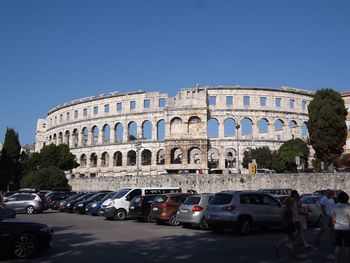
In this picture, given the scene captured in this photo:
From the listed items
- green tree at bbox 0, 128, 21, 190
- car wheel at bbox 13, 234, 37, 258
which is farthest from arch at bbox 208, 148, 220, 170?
car wheel at bbox 13, 234, 37, 258

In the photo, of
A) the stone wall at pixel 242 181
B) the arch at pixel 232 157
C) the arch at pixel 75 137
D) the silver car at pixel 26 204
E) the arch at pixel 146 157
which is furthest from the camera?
the arch at pixel 75 137

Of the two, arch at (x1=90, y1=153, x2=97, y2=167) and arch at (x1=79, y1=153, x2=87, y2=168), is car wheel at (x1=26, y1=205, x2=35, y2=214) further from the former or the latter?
arch at (x1=79, y1=153, x2=87, y2=168)

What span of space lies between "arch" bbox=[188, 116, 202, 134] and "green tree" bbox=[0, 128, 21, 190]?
27.1 m

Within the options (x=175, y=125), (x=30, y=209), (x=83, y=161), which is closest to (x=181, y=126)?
(x=175, y=125)

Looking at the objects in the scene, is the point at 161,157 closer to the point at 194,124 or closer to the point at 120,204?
the point at 194,124

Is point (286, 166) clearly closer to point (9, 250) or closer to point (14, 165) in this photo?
point (14, 165)

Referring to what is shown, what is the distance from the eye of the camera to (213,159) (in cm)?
8450

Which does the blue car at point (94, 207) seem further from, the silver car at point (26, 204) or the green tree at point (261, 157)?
the green tree at point (261, 157)

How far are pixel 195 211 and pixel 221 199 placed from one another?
2043mm

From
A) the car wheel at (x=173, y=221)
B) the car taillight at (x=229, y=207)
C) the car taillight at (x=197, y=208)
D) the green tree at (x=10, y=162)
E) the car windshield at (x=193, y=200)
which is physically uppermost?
the green tree at (x=10, y=162)

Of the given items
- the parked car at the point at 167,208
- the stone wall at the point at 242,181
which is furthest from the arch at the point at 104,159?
the parked car at the point at 167,208

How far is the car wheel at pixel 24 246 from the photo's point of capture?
1138 cm

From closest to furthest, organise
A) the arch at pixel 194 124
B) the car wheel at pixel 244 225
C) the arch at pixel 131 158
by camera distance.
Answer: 1. the car wheel at pixel 244 225
2. the arch at pixel 194 124
3. the arch at pixel 131 158

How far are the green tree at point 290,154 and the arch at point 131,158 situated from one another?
2530cm
